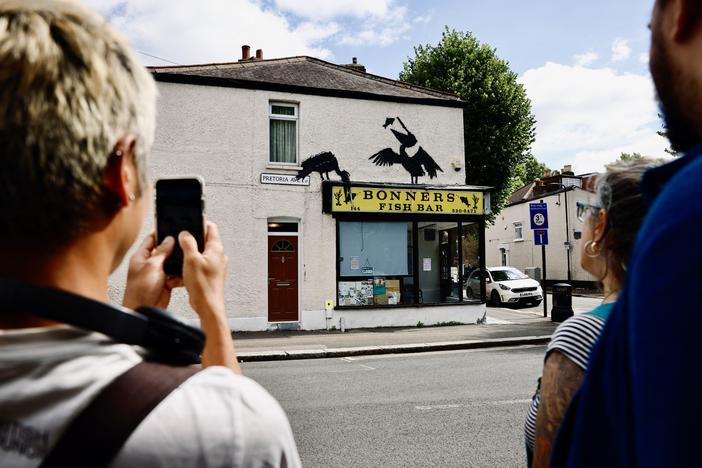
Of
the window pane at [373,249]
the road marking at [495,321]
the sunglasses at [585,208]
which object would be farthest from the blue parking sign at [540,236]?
the sunglasses at [585,208]

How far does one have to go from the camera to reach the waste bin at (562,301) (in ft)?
46.2

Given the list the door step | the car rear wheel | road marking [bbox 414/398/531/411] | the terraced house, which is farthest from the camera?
the car rear wheel

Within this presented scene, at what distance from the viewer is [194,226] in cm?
146

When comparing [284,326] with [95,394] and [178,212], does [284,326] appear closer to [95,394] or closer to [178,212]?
[178,212]

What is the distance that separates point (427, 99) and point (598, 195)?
14.2 metres

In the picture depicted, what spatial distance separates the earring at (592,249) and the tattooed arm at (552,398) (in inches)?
18.8

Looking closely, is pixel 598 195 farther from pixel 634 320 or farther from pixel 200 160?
pixel 200 160

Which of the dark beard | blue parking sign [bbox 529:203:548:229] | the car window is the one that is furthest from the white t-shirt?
the car window

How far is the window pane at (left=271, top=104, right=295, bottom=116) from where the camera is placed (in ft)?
46.4

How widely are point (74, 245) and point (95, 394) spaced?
10.9 inches

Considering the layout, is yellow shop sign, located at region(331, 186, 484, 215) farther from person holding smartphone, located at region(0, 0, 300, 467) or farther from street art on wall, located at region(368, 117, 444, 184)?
person holding smartphone, located at region(0, 0, 300, 467)

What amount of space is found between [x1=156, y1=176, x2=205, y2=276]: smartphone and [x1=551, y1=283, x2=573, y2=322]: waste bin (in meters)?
14.1

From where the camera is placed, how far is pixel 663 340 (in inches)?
23.4

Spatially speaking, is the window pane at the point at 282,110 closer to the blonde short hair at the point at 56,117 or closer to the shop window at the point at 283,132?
the shop window at the point at 283,132
